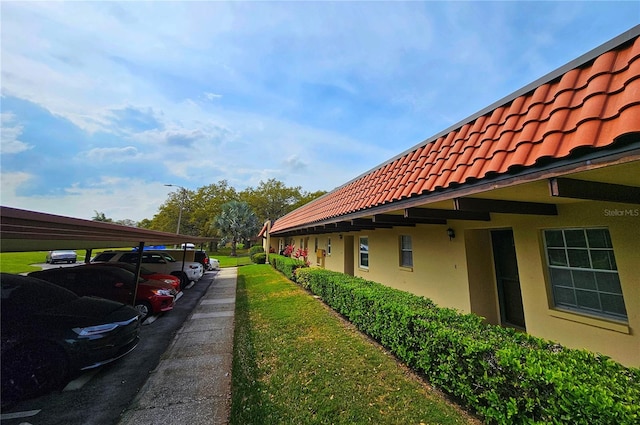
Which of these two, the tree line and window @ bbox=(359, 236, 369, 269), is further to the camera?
the tree line

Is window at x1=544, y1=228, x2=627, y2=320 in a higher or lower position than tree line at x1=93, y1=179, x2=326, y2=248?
lower

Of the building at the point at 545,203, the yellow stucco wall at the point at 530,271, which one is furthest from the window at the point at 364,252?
the building at the point at 545,203

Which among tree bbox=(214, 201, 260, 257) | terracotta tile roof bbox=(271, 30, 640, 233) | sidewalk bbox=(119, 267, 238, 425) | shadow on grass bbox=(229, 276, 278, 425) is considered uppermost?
tree bbox=(214, 201, 260, 257)

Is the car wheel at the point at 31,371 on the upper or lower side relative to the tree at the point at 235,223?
lower

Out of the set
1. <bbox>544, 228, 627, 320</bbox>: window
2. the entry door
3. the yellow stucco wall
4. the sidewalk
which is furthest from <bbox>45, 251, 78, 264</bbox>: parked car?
<bbox>544, 228, 627, 320</bbox>: window

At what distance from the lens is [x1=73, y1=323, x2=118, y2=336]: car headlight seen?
158 inches

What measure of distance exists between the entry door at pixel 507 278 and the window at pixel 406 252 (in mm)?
2165

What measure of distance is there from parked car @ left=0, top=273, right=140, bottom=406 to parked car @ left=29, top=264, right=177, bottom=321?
2.19 metres

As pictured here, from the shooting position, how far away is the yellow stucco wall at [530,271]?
3.19 m

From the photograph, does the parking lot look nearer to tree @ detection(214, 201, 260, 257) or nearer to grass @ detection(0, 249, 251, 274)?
grass @ detection(0, 249, 251, 274)

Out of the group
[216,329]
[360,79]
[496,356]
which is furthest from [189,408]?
[360,79]

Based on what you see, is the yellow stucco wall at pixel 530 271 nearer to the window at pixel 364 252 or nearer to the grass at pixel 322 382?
the window at pixel 364 252

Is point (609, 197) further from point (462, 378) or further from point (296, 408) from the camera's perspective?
point (296, 408)

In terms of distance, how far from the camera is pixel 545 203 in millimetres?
3904
